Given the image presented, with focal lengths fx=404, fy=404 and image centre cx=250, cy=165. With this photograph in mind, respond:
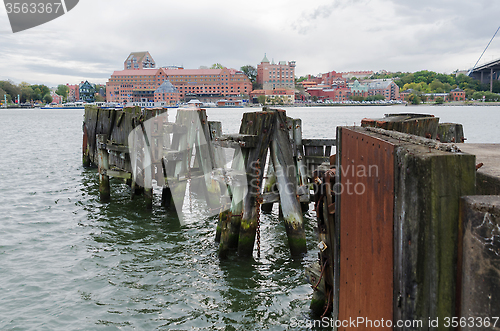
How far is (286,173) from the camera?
26.9 feet

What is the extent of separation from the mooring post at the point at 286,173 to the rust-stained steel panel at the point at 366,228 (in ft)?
13.0

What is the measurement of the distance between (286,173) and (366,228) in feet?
15.3

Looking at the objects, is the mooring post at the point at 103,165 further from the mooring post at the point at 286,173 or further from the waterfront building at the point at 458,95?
the waterfront building at the point at 458,95

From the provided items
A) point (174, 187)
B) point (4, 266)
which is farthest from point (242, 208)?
point (4, 266)

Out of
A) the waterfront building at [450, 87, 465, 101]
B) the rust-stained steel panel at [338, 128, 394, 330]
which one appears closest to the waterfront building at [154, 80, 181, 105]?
the waterfront building at [450, 87, 465, 101]

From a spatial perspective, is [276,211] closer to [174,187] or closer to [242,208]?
[174,187]

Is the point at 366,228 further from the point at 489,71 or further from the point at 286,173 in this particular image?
the point at 489,71

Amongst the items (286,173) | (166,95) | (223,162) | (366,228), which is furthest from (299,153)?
(166,95)

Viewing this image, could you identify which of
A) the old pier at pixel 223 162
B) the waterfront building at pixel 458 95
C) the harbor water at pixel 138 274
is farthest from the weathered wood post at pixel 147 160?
the waterfront building at pixel 458 95

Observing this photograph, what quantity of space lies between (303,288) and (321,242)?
104 inches

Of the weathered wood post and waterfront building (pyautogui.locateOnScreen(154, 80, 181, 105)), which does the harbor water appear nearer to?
the weathered wood post

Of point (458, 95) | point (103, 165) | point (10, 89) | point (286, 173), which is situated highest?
point (10, 89)

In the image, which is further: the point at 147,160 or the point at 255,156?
the point at 147,160

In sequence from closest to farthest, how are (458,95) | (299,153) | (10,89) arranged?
(299,153) → (10,89) → (458,95)
